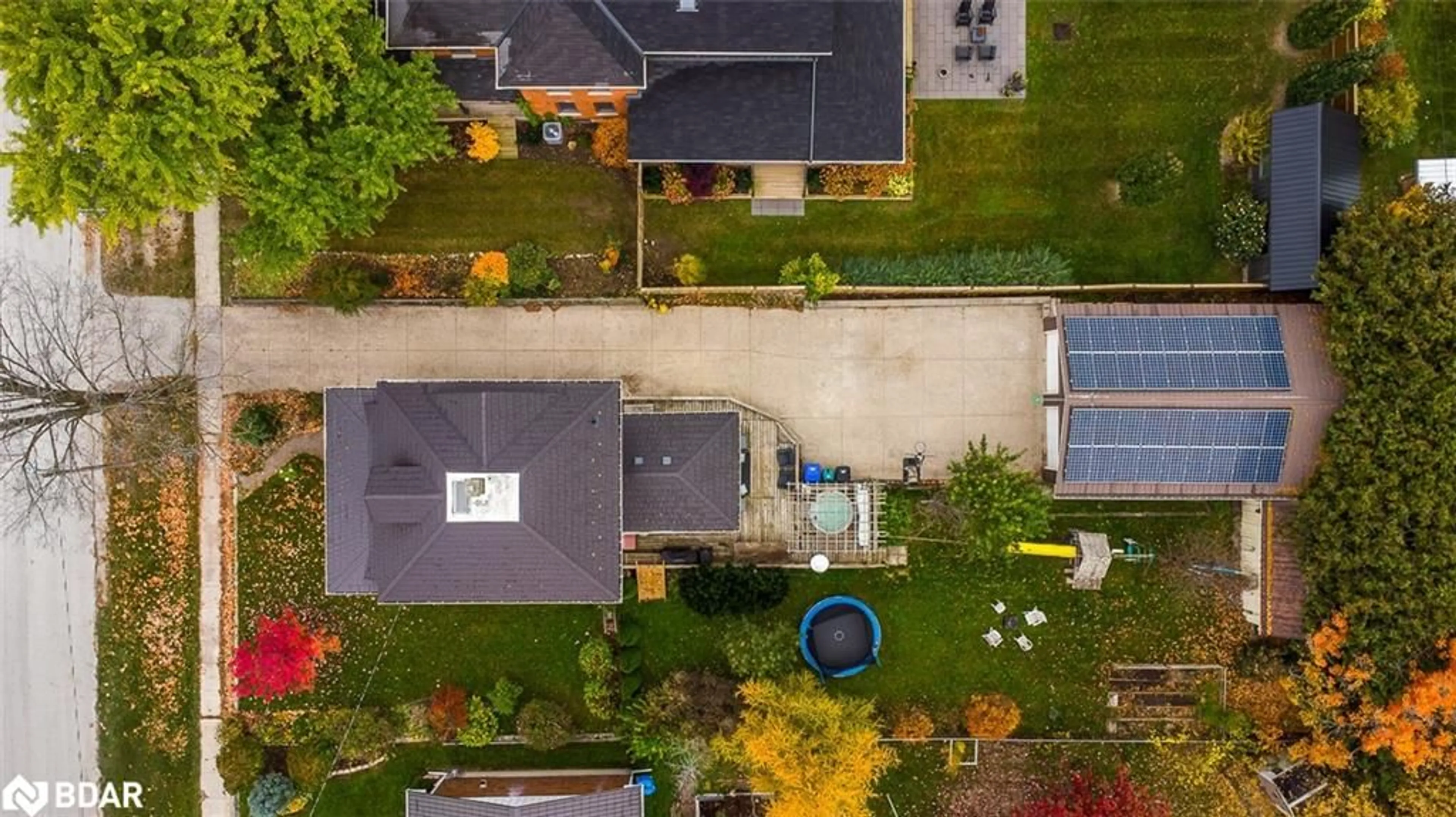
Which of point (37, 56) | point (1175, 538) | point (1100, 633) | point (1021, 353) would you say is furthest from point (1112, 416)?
point (37, 56)

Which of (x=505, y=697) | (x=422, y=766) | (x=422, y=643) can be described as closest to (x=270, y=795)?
(x=422, y=766)

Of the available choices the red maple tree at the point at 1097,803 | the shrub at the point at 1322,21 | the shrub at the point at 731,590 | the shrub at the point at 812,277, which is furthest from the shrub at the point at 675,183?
the red maple tree at the point at 1097,803

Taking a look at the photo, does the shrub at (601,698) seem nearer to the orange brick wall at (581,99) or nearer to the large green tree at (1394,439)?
the orange brick wall at (581,99)

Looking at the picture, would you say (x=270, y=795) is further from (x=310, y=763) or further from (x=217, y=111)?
(x=217, y=111)

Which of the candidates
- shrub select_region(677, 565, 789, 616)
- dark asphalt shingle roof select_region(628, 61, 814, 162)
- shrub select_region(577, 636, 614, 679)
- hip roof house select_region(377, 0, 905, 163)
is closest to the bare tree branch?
hip roof house select_region(377, 0, 905, 163)

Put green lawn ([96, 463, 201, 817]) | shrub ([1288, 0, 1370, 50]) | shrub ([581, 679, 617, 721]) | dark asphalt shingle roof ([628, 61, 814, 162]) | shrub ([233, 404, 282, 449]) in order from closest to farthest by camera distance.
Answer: shrub ([1288, 0, 1370, 50]), dark asphalt shingle roof ([628, 61, 814, 162]), shrub ([233, 404, 282, 449]), shrub ([581, 679, 617, 721]), green lawn ([96, 463, 201, 817])

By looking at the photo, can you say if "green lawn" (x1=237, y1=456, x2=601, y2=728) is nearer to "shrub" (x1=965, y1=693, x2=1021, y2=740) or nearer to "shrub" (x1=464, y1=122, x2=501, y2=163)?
"shrub" (x1=464, y1=122, x2=501, y2=163)

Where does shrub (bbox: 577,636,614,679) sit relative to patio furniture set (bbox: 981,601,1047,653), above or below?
below
